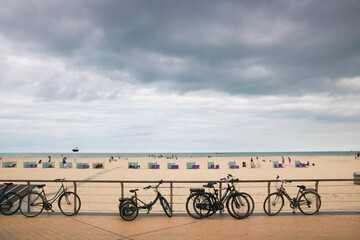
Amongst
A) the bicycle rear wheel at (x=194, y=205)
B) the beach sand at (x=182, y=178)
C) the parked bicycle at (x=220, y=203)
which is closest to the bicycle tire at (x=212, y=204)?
the parked bicycle at (x=220, y=203)

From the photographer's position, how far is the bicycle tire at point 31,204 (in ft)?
25.3

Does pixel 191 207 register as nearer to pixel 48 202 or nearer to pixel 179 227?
pixel 179 227

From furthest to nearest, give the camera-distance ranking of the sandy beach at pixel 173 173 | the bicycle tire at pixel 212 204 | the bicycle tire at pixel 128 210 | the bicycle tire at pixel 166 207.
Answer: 1. the sandy beach at pixel 173 173
2. the bicycle tire at pixel 166 207
3. the bicycle tire at pixel 212 204
4. the bicycle tire at pixel 128 210

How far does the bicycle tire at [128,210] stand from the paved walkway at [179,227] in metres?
0.16

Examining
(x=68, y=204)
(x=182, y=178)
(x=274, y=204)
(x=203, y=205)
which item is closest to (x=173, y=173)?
(x=182, y=178)

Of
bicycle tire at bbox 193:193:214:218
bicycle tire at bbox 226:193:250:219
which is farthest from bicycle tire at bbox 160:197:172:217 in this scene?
bicycle tire at bbox 226:193:250:219

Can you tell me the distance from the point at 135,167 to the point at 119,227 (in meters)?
32.0

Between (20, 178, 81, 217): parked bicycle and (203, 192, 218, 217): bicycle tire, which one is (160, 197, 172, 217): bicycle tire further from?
(20, 178, 81, 217): parked bicycle

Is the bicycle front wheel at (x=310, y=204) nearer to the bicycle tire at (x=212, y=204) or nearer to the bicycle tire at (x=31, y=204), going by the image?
the bicycle tire at (x=212, y=204)

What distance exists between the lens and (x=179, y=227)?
6484 millimetres

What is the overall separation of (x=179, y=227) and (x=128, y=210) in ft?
5.34

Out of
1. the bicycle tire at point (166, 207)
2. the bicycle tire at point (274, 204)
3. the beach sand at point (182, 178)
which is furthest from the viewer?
the beach sand at point (182, 178)

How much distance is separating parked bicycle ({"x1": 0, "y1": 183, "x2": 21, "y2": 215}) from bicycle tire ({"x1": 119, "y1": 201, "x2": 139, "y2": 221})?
3.40 metres

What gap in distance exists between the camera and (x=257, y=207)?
38.0ft
